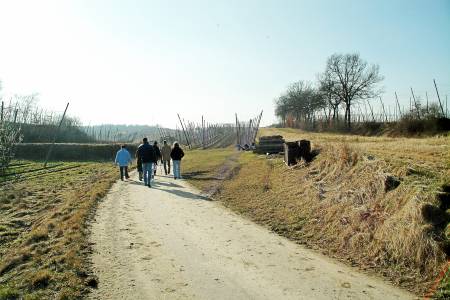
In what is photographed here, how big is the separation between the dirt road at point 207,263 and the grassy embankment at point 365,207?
0.61m

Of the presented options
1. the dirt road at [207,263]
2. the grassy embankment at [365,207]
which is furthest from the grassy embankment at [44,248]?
the grassy embankment at [365,207]

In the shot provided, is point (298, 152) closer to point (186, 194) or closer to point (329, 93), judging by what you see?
point (186, 194)

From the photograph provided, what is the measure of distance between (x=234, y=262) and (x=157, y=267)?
57.2 inches

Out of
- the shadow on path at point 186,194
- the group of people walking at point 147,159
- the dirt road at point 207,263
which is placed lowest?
the dirt road at point 207,263

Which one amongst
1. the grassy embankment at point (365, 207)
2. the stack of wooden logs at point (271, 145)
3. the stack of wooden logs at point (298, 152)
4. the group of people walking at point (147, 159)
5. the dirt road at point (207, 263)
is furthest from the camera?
the stack of wooden logs at point (271, 145)

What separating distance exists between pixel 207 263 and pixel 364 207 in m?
4.10

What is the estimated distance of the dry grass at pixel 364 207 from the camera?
7137 mm

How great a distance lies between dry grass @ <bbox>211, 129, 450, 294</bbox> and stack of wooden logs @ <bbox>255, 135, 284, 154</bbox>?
11085 millimetres

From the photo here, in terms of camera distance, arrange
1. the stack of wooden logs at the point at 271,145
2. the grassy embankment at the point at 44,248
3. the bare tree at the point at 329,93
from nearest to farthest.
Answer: the grassy embankment at the point at 44,248 → the stack of wooden logs at the point at 271,145 → the bare tree at the point at 329,93

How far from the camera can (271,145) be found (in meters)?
26.7

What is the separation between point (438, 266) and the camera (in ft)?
21.8

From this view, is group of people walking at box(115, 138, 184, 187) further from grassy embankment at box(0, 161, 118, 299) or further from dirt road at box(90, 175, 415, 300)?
dirt road at box(90, 175, 415, 300)

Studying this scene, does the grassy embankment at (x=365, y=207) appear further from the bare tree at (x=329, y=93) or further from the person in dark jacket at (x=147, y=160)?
the bare tree at (x=329, y=93)

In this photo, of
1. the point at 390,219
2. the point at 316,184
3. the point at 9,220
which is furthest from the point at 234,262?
the point at 9,220
